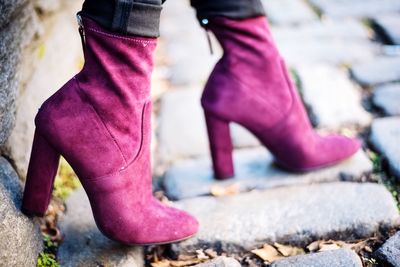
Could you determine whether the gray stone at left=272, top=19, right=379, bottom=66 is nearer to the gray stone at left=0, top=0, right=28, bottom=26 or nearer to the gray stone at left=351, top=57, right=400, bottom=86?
the gray stone at left=351, top=57, right=400, bottom=86

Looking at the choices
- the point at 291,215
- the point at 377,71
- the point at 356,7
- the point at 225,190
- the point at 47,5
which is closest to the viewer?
the point at 291,215

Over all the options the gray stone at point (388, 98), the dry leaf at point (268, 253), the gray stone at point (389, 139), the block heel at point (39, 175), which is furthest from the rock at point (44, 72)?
the gray stone at point (388, 98)

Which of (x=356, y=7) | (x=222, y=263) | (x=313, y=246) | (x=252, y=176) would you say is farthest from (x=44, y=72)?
(x=356, y=7)

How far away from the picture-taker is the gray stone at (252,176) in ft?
5.13

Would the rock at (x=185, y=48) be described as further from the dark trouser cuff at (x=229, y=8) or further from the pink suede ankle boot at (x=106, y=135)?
the pink suede ankle boot at (x=106, y=135)

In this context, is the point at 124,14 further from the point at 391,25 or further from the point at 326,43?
the point at 391,25

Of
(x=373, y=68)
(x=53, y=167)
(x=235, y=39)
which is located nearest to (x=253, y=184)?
(x=235, y=39)

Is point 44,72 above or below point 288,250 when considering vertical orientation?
above

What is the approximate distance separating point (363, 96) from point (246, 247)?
1080 mm

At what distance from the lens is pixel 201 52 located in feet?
8.66

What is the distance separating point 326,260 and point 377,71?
4.27ft

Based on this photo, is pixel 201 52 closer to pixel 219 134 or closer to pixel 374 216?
pixel 219 134

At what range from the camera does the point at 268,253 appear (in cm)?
128

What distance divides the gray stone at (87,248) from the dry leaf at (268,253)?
33cm
